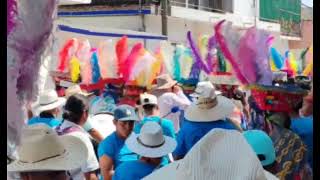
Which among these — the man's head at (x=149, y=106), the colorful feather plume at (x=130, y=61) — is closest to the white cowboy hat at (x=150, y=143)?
the man's head at (x=149, y=106)

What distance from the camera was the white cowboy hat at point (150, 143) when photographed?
3961mm

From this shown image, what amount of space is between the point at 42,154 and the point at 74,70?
6.40m

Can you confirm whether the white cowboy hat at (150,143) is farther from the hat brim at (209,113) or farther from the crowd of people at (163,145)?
the hat brim at (209,113)

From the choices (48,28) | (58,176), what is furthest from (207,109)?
(48,28)

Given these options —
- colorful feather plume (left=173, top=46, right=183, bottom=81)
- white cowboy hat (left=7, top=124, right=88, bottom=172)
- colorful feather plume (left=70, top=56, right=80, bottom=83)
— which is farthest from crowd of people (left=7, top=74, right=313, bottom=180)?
colorful feather plume (left=173, top=46, right=183, bottom=81)

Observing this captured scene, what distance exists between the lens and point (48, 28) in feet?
7.27

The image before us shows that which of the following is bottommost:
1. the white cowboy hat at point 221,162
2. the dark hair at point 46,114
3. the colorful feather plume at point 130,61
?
the dark hair at point 46,114

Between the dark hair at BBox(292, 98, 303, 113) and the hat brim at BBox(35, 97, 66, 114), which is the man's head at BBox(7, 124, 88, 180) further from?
the hat brim at BBox(35, 97, 66, 114)

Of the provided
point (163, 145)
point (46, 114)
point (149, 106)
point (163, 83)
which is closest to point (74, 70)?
point (163, 83)

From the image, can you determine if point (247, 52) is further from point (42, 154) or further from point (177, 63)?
point (177, 63)

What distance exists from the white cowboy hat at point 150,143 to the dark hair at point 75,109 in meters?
0.68

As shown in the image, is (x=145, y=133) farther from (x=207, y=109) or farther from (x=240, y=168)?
(x=240, y=168)

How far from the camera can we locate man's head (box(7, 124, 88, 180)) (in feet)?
8.93

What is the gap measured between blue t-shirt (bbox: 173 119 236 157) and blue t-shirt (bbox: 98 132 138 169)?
45cm
